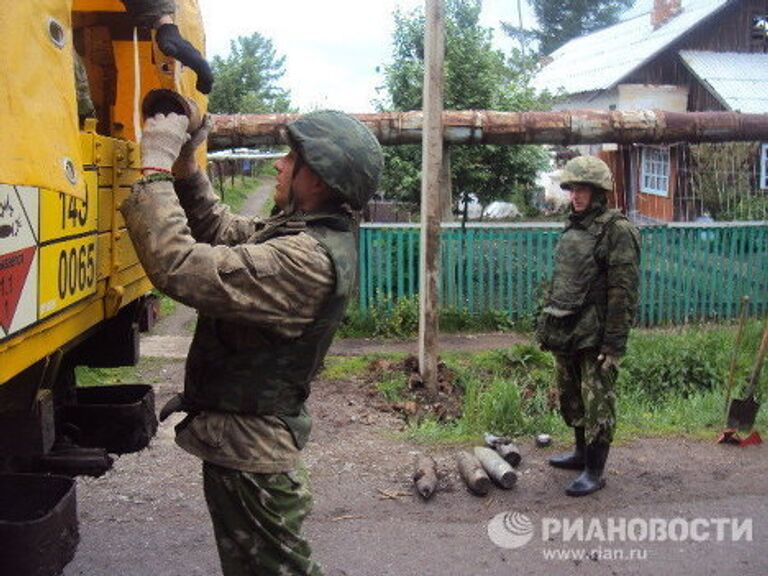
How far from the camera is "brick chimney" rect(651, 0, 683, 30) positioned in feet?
83.7

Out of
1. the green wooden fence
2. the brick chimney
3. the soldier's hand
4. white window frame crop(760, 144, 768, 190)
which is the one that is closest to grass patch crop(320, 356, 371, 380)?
the green wooden fence

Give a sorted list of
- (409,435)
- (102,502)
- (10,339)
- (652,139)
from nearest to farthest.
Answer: (10,339)
(102,502)
(409,435)
(652,139)

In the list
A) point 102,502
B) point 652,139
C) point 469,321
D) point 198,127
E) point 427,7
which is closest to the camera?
point 198,127

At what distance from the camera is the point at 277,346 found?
2.48 m

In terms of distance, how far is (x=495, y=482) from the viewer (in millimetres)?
5070

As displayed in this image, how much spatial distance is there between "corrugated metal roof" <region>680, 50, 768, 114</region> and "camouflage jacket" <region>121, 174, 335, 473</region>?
17467mm

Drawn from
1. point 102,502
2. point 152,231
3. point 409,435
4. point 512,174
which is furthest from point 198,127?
point 512,174

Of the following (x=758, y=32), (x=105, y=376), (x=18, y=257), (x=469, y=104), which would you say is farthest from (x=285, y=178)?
(x=758, y=32)

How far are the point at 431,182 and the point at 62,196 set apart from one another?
5.45 m

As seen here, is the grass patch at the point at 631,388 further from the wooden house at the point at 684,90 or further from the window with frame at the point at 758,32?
the window with frame at the point at 758,32

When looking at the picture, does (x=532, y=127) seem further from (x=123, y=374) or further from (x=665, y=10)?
(x=665, y=10)

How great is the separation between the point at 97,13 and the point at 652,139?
7992 millimetres

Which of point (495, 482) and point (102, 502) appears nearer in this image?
point (102, 502)

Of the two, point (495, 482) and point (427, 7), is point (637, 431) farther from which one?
point (427, 7)
